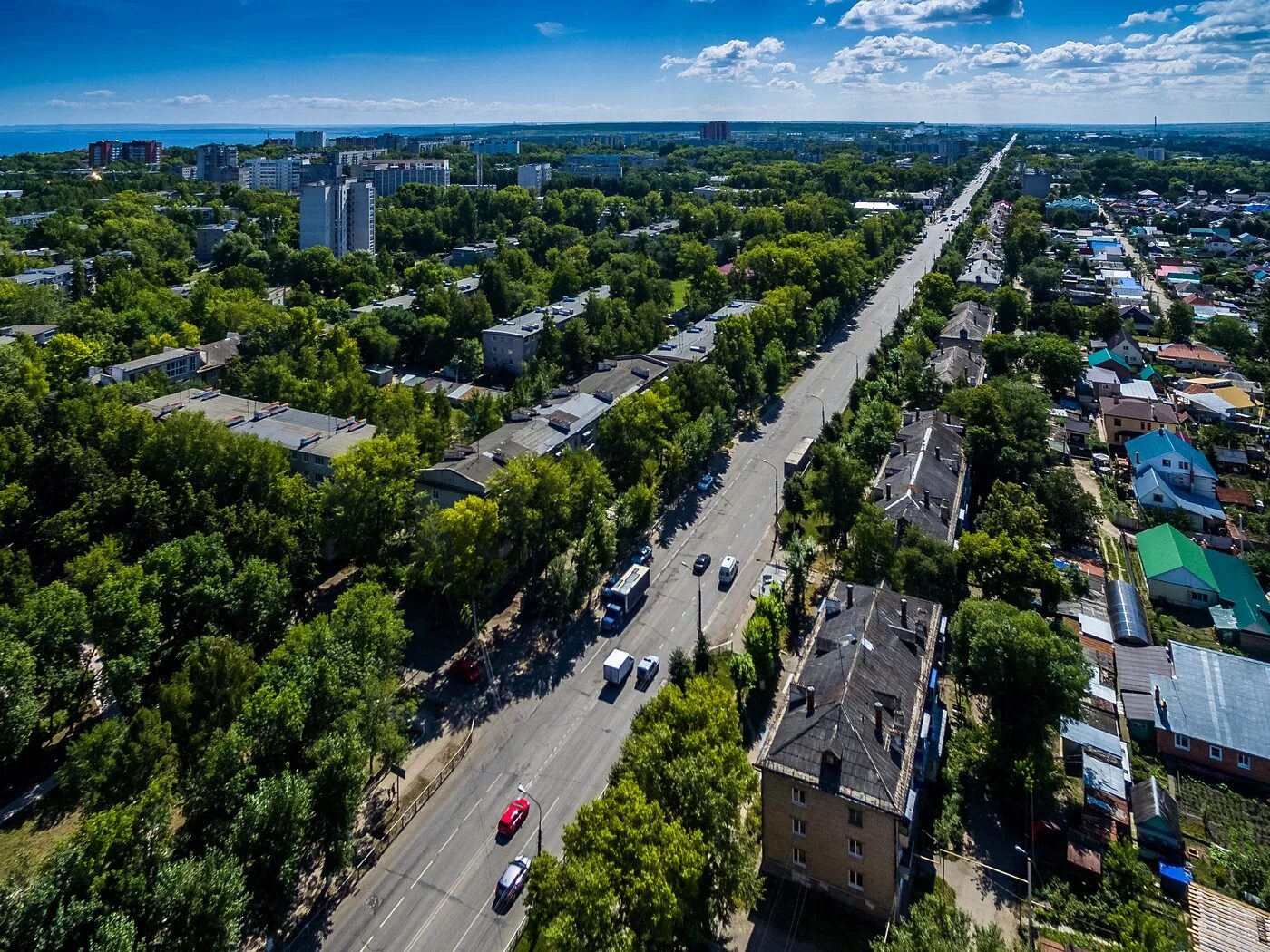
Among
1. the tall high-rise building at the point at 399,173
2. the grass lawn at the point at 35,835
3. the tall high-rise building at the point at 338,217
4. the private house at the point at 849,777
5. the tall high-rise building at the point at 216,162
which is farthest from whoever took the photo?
the tall high-rise building at the point at 216,162

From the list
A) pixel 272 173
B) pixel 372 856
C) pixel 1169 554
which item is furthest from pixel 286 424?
pixel 272 173

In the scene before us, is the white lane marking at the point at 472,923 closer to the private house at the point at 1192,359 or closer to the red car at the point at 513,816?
the red car at the point at 513,816

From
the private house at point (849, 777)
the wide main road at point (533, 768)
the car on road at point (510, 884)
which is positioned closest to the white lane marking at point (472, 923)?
the wide main road at point (533, 768)

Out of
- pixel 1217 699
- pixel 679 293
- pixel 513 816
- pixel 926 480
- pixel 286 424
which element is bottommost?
pixel 513 816

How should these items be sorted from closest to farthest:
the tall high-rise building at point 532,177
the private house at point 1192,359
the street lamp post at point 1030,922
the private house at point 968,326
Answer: the street lamp post at point 1030,922 < the private house at point 968,326 < the private house at point 1192,359 < the tall high-rise building at point 532,177

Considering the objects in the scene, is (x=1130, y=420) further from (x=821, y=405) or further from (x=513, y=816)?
(x=513, y=816)

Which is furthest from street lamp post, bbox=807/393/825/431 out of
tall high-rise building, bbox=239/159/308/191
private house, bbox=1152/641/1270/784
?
tall high-rise building, bbox=239/159/308/191
